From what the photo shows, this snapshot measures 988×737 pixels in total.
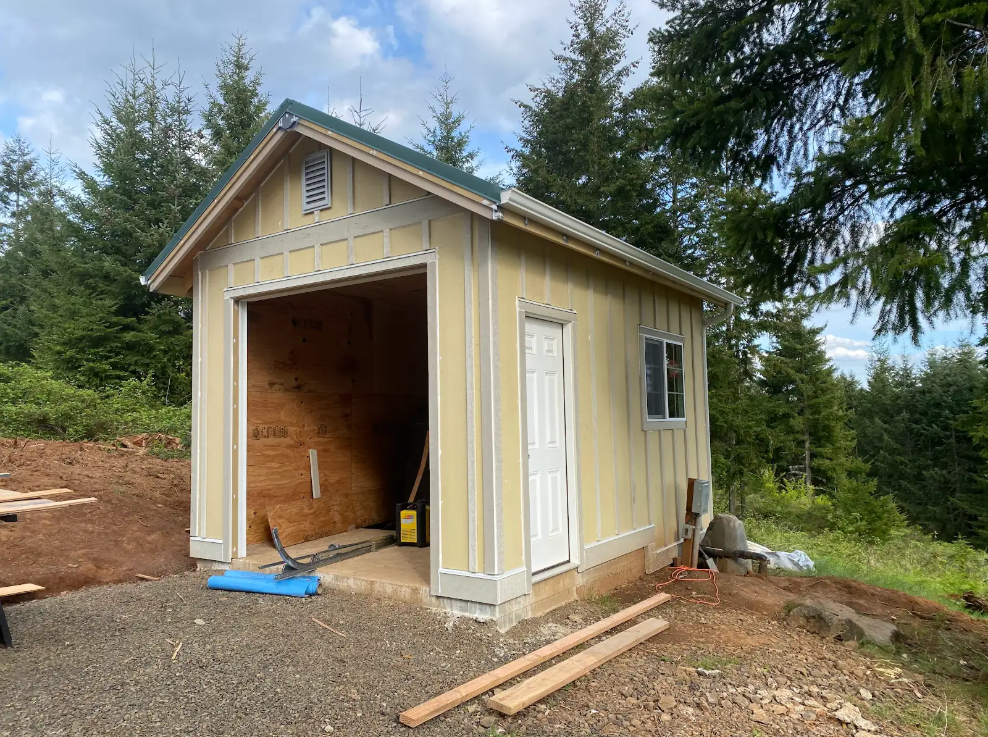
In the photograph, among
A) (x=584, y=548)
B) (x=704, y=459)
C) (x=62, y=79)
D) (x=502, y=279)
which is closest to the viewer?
(x=502, y=279)

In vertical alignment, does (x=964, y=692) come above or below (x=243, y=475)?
below

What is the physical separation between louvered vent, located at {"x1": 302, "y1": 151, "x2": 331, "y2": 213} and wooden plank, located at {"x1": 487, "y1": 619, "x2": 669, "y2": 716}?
402cm

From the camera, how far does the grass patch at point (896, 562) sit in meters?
7.97

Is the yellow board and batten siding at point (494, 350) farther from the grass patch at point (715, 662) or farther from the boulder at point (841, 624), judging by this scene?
the boulder at point (841, 624)

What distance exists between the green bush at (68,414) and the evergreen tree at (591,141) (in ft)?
33.8

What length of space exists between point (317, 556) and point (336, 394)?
6.77 ft

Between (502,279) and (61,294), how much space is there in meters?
15.2

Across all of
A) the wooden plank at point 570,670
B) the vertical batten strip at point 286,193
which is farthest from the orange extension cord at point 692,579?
the vertical batten strip at point 286,193

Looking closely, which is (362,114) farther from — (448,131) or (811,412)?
(811,412)

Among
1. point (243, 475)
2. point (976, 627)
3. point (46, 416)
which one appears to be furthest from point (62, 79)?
point (976, 627)

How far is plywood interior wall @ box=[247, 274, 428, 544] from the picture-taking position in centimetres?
643

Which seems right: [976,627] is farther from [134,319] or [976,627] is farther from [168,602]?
[134,319]

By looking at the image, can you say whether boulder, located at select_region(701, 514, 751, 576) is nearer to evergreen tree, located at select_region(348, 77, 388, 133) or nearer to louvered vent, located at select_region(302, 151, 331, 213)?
louvered vent, located at select_region(302, 151, 331, 213)

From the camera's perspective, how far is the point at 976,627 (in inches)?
209
